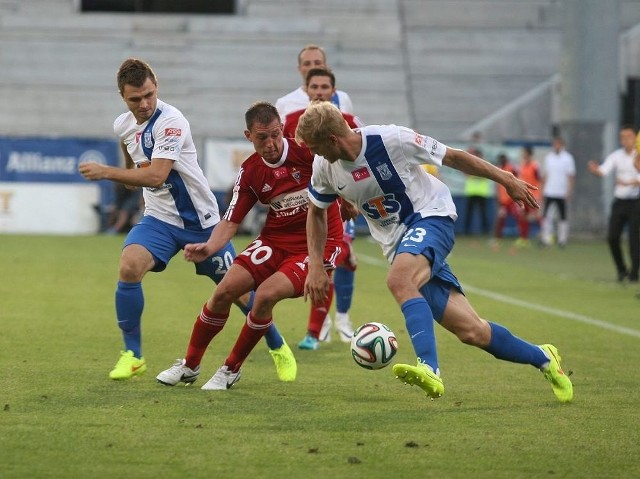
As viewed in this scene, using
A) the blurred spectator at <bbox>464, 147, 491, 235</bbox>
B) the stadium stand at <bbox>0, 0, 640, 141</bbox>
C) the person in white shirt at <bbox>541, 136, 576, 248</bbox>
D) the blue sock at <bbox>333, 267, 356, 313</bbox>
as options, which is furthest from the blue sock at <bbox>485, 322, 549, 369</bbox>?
the stadium stand at <bbox>0, 0, 640, 141</bbox>

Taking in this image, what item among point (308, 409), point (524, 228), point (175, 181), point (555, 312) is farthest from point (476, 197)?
point (308, 409)

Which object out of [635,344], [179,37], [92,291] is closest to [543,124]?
[179,37]

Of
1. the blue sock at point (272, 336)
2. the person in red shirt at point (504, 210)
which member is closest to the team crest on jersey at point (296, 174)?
the blue sock at point (272, 336)

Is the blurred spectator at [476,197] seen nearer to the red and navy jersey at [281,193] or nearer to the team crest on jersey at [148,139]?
the red and navy jersey at [281,193]

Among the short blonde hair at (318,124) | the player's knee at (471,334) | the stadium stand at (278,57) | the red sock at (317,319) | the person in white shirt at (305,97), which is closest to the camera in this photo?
the short blonde hair at (318,124)

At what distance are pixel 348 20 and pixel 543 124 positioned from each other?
607 centimetres

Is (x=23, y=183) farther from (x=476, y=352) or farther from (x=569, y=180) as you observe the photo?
(x=476, y=352)

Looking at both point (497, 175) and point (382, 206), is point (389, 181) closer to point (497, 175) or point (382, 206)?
point (382, 206)

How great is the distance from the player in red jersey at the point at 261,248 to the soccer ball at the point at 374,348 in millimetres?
774

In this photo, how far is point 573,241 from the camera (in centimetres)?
2720

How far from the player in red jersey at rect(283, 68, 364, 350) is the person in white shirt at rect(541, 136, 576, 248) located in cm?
1487

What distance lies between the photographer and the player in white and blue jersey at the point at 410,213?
22.6 ft

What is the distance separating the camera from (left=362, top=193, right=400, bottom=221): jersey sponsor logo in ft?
23.5

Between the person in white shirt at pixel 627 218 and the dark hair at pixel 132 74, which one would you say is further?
the person in white shirt at pixel 627 218
